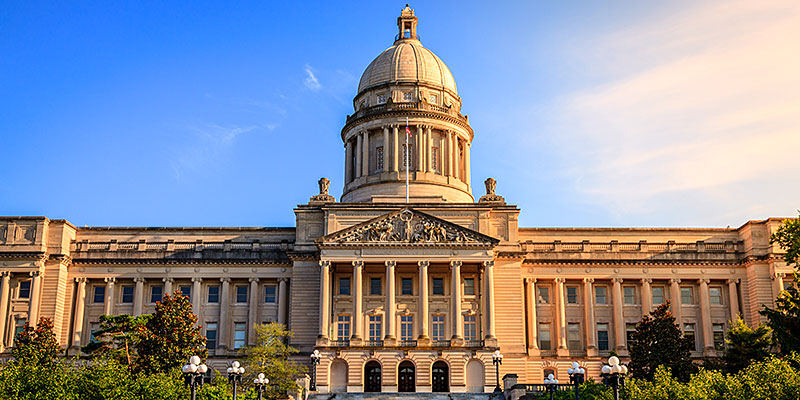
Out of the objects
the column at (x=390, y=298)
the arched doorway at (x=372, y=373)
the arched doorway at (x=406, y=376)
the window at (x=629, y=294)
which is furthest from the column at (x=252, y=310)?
the window at (x=629, y=294)

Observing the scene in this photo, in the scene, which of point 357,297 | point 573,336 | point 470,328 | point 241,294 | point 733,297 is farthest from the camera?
point 241,294

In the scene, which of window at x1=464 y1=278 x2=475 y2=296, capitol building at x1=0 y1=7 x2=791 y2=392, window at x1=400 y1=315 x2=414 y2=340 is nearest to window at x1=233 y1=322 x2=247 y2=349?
A: capitol building at x1=0 y1=7 x2=791 y2=392

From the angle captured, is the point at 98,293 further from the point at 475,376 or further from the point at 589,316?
the point at 589,316

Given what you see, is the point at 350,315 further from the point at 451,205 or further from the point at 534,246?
the point at 534,246

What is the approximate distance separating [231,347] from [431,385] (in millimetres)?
17965

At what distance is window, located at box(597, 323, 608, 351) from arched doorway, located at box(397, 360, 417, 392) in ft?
57.8

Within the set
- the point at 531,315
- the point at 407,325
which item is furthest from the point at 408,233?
the point at 531,315

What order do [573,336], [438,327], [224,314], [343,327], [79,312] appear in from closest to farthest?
[343,327] < [438,327] < [79,312] < [224,314] < [573,336]

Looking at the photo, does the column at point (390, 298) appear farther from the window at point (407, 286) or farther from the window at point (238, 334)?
the window at point (238, 334)

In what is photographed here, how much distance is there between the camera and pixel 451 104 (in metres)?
85.1

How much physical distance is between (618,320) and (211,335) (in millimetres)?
33344

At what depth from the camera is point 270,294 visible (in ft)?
244

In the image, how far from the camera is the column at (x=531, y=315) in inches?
2825

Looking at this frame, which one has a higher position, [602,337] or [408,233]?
[408,233]
